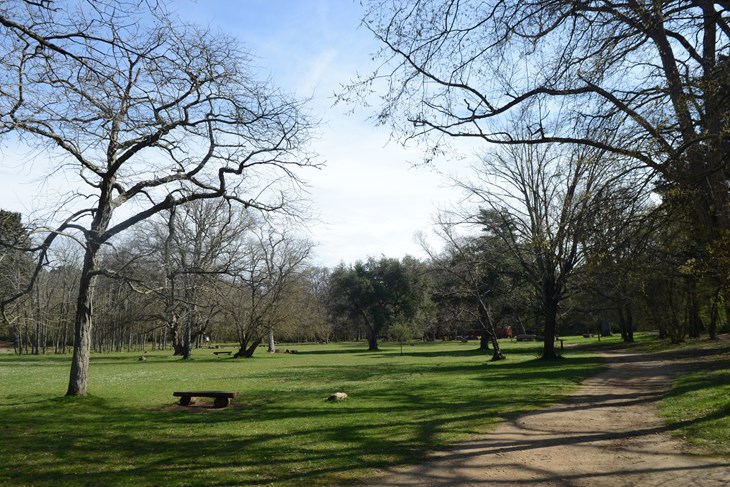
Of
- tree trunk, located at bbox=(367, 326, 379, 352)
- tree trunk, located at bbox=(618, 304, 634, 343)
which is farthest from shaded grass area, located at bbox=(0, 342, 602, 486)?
tree trunk, located at bbox=(367, 326, 379, 352)

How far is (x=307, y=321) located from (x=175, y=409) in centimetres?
3472

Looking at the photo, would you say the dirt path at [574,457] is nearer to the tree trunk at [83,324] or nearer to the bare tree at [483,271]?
the tree trunk at [83,324]

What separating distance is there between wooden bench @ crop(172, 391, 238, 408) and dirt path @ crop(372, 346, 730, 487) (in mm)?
6990

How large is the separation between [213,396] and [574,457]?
8.90m

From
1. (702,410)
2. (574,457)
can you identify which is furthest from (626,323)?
(574,457)

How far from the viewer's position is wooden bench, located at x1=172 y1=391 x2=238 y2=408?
43.6 feet

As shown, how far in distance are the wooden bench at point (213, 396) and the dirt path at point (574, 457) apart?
699cm

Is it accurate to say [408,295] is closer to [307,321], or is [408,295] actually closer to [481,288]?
[307,321]

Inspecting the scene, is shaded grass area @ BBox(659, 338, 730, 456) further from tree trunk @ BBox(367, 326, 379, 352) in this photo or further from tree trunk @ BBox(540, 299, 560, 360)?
tree trunk @ BBox(367, 326, 379, 352)

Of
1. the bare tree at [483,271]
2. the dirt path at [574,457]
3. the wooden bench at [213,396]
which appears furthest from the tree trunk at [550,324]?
the wooden bench at [213,396]

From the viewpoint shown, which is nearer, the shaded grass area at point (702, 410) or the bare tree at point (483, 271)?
the shaded grass area at point (702, 410)

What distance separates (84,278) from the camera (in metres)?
13.7

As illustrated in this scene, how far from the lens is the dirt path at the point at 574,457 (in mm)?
6145

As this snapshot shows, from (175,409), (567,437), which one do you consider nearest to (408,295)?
(175,409)
